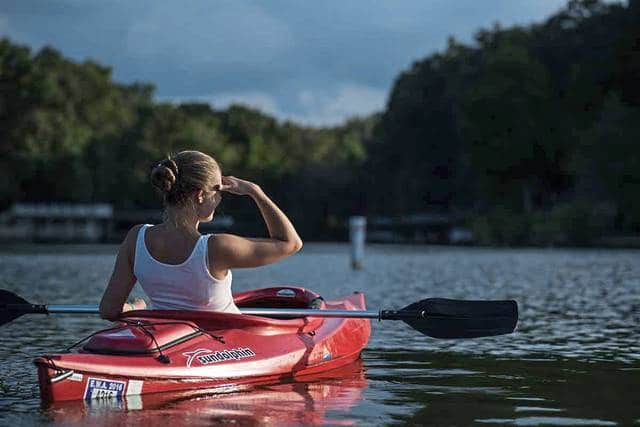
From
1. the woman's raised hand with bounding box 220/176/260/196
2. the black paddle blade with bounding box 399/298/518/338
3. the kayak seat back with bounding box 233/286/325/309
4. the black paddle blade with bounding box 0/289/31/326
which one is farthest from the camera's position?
the kayak seat back with bounding box 233/286/325/309

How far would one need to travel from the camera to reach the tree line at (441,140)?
7131cm

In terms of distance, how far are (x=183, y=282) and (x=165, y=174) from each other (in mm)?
883

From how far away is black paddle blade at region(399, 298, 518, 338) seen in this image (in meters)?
9.66

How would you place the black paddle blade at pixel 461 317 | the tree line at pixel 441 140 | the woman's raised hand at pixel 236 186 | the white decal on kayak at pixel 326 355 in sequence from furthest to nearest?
the tree line at pixel 441 140 → the white decal on kayak at pixel 326 355 → the black paddle blade at pixel 461 317 → the woman's raised hand at pixel 236 186

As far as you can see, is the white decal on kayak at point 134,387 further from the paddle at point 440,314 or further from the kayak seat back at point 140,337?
the paddle at point 440,314

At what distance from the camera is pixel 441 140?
93.1m

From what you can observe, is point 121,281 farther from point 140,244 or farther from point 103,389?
point 103,389

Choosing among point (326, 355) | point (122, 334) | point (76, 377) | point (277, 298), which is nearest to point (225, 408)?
point (122, 334)

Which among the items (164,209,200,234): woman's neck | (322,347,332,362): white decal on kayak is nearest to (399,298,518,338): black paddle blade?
(322,347,332,362): white decal on kayak

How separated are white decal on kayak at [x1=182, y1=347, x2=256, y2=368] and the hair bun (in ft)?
4.29

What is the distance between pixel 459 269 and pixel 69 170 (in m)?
66.6

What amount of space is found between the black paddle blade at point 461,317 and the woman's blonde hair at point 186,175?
8.06 ft

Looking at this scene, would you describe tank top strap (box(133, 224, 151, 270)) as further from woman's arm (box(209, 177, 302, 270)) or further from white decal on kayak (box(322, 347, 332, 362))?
white decal on kayak (box(322, 347, 332, 362))

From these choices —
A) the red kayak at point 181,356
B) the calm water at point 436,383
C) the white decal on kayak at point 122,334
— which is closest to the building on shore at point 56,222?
the calm water at point 436,383
